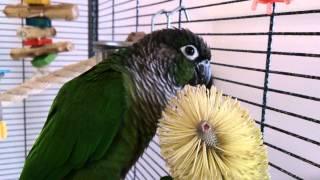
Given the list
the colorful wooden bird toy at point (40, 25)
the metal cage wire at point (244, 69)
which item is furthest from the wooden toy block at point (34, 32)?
the metal cage wire at point (244, 69)

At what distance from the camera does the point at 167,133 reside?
28cm

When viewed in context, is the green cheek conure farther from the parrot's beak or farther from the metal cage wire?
the metal cage wire

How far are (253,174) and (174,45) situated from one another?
22 cm

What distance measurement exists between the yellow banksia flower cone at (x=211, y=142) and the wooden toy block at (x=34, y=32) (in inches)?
29.0

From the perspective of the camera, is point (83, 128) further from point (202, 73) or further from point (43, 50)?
point (43, 50)

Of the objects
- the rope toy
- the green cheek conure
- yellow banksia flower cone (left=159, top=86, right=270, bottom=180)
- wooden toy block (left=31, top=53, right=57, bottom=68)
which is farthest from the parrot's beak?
wooden toy block (left=31, top=53, right=57, bottom=68)

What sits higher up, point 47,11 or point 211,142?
point 47,11

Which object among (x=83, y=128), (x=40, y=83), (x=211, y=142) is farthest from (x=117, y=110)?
(x=40, y=83)

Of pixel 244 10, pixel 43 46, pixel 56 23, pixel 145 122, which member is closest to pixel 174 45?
pixel 145 122

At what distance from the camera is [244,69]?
53 cm

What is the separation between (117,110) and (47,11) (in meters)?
0.59

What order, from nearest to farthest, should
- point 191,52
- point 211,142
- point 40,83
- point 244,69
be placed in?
point 211,142, point 191,52, point 244,69, point 40,83

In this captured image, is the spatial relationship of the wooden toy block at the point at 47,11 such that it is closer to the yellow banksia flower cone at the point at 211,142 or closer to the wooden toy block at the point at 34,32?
the wooden toy block at the point at 34,32

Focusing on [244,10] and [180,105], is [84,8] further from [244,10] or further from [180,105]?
[180,105]
